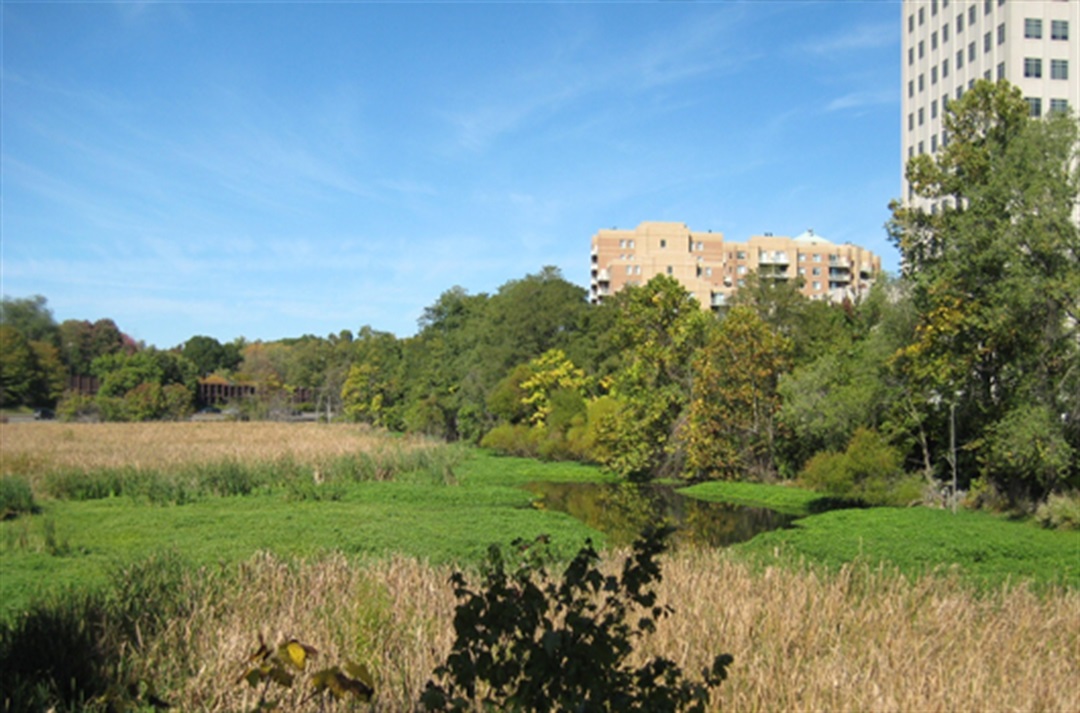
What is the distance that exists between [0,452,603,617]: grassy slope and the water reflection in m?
1.28

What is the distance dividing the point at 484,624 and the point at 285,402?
8688 cm

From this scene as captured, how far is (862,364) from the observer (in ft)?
91.8

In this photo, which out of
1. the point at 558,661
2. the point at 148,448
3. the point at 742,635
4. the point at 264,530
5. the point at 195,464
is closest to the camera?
the point at 558,661

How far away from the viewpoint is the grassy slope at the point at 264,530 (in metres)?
13.5

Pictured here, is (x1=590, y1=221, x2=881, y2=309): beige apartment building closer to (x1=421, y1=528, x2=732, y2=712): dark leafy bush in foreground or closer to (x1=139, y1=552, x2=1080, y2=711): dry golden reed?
(x1=139, y1=552, x2=1080, y2=711): dry golden reed

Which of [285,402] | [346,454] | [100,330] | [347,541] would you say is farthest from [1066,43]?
[100,330]

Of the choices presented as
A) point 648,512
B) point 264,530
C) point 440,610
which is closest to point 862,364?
point 648,512

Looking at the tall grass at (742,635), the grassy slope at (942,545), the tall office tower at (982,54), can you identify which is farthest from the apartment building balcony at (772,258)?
the tall grass at (742,635)

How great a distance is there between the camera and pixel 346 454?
106 ft

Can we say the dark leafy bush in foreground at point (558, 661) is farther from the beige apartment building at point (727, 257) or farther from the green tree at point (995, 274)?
the beige apartment building at point (727, 257)

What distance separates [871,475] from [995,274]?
6.86m

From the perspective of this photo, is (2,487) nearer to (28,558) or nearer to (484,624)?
(28,558)

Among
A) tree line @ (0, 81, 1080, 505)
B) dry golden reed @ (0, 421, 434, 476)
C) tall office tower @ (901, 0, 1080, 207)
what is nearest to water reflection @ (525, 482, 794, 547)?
tree line @ (0, 81, 1080, 505)

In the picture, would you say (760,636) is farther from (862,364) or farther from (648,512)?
(862,364)
